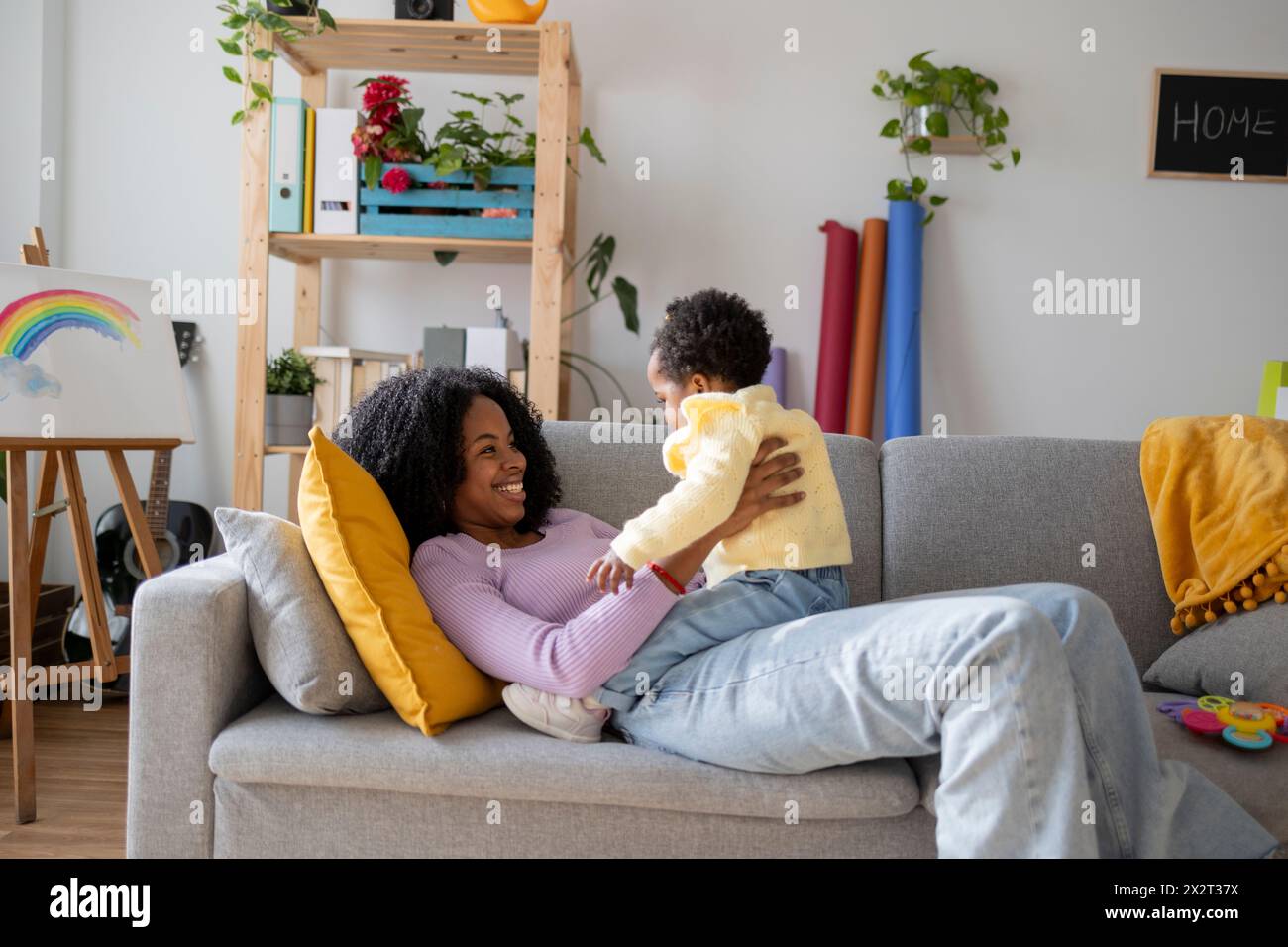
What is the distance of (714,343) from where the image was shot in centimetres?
179

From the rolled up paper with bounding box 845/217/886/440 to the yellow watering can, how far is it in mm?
1097

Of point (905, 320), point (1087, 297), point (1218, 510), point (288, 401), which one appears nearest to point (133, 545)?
point (288, 401)

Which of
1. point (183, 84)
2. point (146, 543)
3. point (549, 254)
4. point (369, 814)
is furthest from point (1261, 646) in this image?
point (183, 84)

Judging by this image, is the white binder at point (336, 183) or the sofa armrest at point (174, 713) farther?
the white binder at point (336, 183)

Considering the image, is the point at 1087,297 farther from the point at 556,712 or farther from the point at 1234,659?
the point at 556,712

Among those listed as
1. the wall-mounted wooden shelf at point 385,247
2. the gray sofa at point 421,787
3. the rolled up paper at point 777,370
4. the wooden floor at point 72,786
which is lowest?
the wooden floor at point 72,786

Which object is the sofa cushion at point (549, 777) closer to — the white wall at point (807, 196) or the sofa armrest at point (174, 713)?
the sofa armrest at point (174, 713)

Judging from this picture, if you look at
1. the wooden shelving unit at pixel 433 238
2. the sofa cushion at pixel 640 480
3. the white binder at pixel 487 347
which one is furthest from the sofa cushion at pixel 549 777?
the white binder at pixel 487 347

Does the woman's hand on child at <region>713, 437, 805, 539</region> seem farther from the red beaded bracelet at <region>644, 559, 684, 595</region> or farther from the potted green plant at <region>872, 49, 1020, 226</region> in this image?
the potted green plant at <region>872, 49, 1020, 226</region>

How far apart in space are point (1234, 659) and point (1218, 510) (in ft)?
0.94

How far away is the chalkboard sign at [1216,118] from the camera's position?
315 centimetres

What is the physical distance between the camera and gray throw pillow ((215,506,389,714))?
4.72 feet

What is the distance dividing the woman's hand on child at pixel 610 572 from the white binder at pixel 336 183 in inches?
65.7

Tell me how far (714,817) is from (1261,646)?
99 cm
